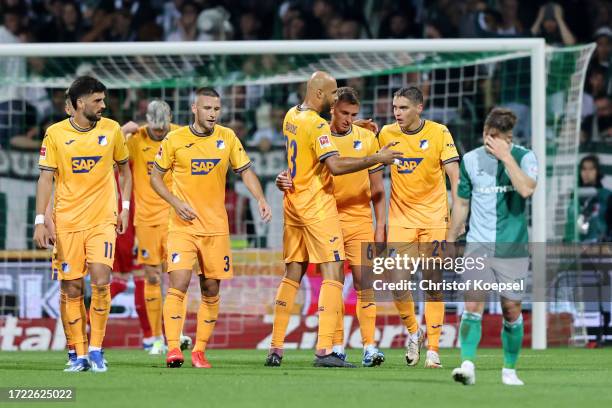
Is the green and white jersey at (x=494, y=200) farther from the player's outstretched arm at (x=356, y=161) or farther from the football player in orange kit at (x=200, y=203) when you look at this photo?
the football player in orange kit at (x=200, y=203)

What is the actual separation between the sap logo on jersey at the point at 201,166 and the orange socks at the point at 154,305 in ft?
8.16

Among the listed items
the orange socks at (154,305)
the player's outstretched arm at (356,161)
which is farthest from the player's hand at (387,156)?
the orange socks at (154,305)

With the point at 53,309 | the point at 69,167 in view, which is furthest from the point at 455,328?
the point at 69,167

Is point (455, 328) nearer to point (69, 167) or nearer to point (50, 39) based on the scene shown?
point (69, 167)

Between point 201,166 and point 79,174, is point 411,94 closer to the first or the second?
point 201,166

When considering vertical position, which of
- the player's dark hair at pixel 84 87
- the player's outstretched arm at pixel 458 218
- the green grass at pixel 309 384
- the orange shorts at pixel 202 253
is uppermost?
the player's dark hair at pixel 84 87

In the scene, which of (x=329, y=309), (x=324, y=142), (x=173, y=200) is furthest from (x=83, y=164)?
(x=329, y=309)

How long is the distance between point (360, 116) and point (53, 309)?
4081mm

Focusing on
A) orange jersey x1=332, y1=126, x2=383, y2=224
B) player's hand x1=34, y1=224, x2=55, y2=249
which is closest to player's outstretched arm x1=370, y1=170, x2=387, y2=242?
orange jersey x1=332, y1=126, x2=383, y2=224

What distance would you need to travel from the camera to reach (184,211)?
9750 mm

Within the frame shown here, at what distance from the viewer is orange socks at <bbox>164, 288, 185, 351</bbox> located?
9.80 metres

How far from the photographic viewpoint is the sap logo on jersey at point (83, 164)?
31.6ft

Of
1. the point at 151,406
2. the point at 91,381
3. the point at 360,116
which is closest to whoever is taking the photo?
the point at 151,406

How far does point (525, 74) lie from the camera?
14.2 m
